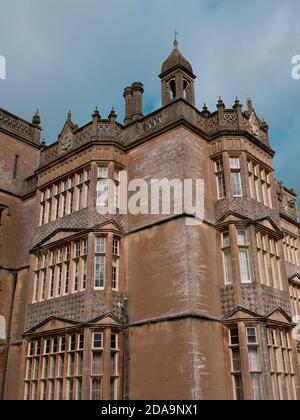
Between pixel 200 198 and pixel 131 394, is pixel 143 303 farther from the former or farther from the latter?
pixel 200 198

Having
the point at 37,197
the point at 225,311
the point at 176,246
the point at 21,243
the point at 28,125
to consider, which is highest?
the point at 28,125

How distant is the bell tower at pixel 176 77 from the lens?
1891 cm

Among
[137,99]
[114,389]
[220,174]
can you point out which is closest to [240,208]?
[220,174]

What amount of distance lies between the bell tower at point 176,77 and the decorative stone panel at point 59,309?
852 cm

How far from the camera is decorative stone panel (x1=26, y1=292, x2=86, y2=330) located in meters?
Result: 16.8

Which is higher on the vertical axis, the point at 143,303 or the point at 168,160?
the point at 168,160

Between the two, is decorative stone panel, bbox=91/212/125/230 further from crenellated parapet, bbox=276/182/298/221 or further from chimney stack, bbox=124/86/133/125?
crenellated parapet, bbox=276/182/298/221

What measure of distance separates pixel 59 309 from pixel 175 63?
35.8 ft

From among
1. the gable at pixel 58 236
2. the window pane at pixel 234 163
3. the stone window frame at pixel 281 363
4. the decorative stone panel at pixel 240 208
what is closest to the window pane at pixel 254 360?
the stone window frame at pixel 281 363

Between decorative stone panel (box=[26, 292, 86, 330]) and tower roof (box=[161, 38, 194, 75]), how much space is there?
9.80 metres

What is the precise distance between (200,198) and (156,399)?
278 inches

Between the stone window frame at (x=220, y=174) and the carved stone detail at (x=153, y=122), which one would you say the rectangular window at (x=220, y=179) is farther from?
the carved stone detail at (x=153, y=122)

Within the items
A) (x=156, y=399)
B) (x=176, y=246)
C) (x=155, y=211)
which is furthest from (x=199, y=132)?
(x=156, y=399)

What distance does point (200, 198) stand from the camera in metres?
17.2
